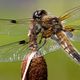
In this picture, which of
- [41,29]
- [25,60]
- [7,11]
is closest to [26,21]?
[41,29]

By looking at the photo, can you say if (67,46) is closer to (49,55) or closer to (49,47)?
(49,47)

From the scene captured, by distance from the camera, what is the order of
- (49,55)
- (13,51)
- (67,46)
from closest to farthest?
(67,46), (13,51), (49,55)

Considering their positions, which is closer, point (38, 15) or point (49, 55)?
point (38, 15)

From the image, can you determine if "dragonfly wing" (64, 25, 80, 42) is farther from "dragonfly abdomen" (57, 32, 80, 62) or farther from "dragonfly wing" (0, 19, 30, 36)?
"dragonfly wing" (0, 19, 30, 36)

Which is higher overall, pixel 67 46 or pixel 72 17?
pixel 72 17

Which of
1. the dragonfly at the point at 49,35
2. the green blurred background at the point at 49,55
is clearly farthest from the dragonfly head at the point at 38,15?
the green blurred background at the point at 49,55

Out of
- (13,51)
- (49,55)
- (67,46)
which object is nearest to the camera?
(67,46)

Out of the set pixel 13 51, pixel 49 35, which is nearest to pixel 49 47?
pixel 49 35

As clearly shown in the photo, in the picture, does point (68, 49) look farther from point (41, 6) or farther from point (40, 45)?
point (41, 6)
